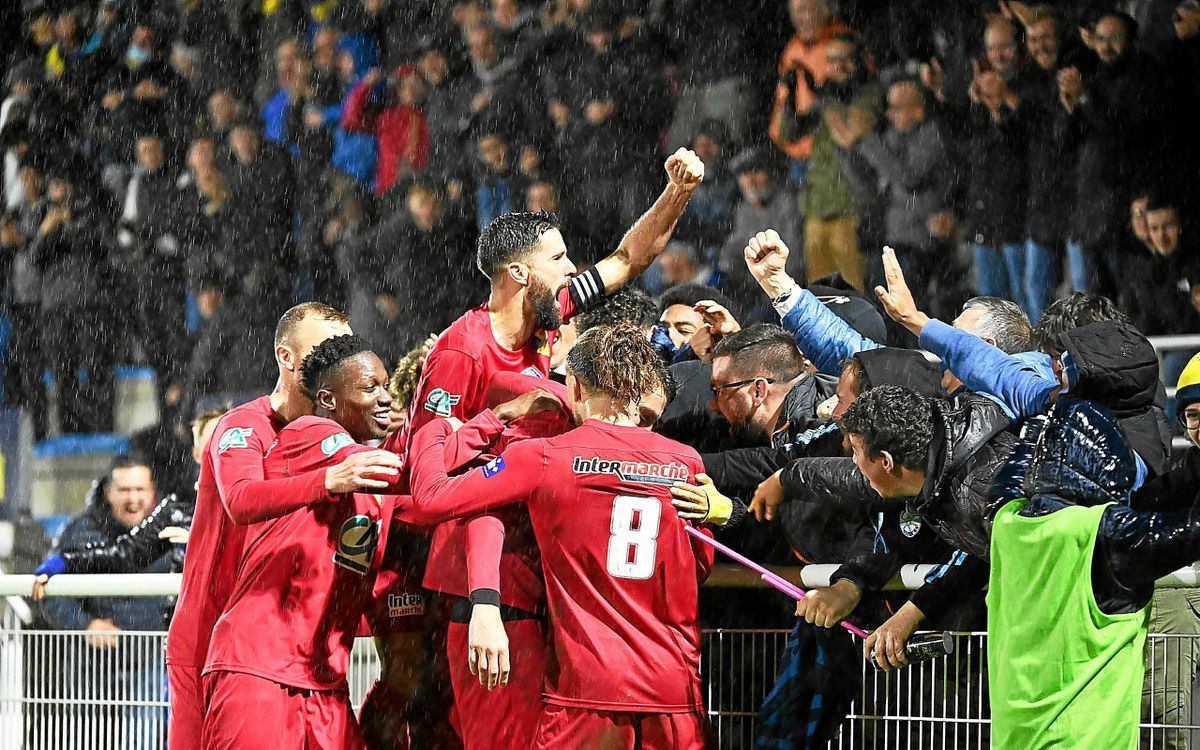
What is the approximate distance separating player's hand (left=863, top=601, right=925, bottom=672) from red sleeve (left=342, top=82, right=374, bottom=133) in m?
7.05

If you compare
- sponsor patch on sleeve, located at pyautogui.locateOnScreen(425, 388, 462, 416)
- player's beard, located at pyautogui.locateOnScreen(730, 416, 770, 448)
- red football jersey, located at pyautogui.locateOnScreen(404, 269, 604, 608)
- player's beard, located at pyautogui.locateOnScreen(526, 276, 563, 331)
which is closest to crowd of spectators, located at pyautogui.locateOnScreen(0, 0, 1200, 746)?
player's beard, located at pyautogui.locateOnScreen(730, 416, 770, 448)

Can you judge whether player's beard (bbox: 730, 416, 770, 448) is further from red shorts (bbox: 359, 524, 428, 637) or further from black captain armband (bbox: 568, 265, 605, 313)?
red shorts (bbox: 359, 524, 428, 637)

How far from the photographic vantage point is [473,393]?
14.5 ft

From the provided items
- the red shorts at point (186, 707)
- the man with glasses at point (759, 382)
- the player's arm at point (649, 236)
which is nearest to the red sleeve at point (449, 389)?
the player's arm at point (649, 236)

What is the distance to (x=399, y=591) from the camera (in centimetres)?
461

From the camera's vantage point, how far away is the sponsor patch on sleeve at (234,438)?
14.5ft

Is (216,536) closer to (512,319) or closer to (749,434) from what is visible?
(512,319)

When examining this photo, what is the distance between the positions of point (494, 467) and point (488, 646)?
0.43 meters

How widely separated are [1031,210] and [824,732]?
3497mm

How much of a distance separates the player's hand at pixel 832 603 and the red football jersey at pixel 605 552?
0.33 metres

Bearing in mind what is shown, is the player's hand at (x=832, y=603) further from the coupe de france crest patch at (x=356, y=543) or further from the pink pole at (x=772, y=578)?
the coupe de france crest patch at (x=356, y=543)

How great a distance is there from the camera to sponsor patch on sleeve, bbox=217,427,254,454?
14.5 feet

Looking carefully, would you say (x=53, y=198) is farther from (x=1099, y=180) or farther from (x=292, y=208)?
(x=1099, y=180)

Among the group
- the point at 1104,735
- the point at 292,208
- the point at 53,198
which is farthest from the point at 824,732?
the point at 53,198
